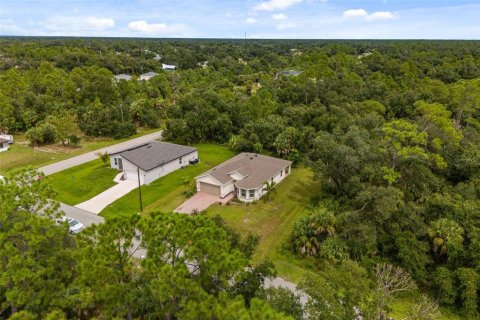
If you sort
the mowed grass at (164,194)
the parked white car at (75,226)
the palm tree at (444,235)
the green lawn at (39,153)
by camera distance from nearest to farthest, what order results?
the palm tree at (444,235) → the parked white car at (75,226) → the mowed grass at (164,194) → the green lawn at (39,153)

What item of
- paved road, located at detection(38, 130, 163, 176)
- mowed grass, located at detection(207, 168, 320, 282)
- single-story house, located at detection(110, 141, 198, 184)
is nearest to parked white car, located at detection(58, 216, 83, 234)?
single-story house, located at detection(110, 141, 198, 184)

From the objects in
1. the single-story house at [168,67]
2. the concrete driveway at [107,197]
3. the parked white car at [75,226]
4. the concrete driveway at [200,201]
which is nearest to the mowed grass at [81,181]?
the concrete driveway at [107,197]

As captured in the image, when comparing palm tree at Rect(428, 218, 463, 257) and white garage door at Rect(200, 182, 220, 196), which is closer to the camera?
palm tree at Rect(428, 218, 463, 257)

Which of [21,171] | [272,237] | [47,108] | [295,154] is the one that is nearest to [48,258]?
[21,171]

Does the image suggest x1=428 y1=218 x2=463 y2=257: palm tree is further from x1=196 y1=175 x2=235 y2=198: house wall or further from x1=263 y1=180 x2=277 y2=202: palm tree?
x1=196 y1=175 x2=235 y2=198: house wall

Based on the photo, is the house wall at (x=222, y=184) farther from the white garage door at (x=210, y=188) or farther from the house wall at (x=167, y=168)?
the house wall at (x=167, y=168)

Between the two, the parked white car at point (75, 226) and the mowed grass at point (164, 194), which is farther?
the mowed grass at point (164, 194)

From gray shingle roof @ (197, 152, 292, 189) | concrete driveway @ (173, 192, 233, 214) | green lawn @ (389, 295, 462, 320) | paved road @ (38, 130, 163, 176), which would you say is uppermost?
gray shingle roof @ (197, 152, 292, 189)
